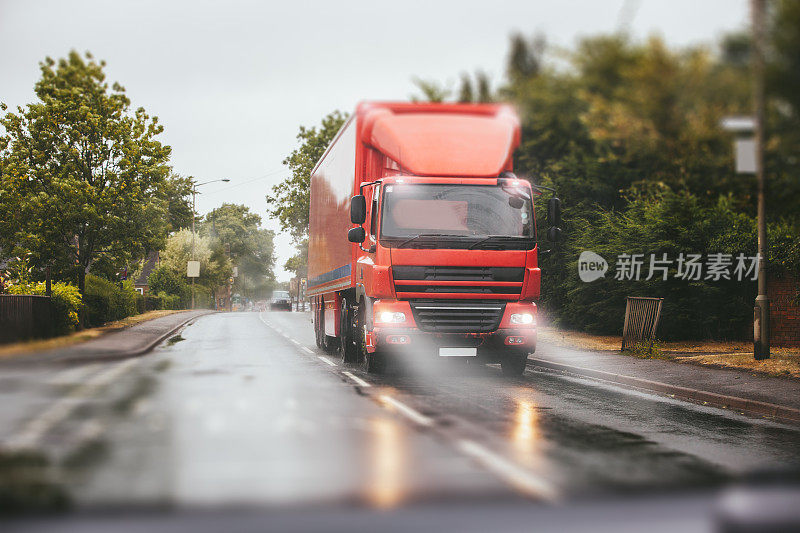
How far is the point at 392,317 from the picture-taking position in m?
12.6

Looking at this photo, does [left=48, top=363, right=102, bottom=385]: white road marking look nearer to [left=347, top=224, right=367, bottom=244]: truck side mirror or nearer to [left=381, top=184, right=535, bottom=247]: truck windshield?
[left=381, top=184, right=535, bottom=247]: truck windshield

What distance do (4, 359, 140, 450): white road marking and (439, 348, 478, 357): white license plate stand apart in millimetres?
8482

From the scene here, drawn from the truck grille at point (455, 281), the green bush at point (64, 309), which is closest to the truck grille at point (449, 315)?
the truck grille at point (455, 281)

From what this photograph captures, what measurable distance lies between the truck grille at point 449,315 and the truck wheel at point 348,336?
264 cm

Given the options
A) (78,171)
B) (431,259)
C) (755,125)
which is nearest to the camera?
(755,125)

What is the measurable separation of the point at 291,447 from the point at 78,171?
2461 millimetres

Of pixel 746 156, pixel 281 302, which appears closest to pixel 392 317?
pixel 746 156

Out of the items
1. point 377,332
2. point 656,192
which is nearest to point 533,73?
point 656,192

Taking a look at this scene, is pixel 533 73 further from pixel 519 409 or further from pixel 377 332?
pixel 377 332

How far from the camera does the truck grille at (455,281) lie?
40.6ft

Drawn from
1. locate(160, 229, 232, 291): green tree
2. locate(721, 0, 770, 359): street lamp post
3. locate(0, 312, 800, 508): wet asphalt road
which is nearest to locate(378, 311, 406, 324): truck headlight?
locate(0, 312, 800, 508): wet asphalt road

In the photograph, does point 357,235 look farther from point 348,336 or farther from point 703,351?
point 703,351

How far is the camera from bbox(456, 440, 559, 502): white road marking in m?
4.00

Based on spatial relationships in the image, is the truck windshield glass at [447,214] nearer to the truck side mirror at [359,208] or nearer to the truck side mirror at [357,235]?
the truck side mirror at [359,208]
